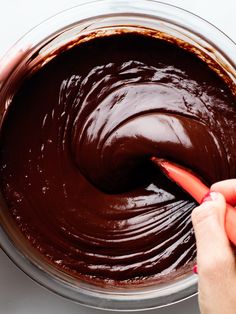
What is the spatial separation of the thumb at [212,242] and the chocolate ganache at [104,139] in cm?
27

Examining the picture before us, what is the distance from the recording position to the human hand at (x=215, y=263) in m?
1.03

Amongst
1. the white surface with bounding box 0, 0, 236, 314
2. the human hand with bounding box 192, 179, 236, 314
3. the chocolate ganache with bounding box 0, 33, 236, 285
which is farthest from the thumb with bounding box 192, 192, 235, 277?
the white surface with bounding box 0, 0, 236, 314

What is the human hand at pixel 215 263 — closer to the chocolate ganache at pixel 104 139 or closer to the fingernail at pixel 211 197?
the fingernail at pixel 211 197

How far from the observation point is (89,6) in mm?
1329

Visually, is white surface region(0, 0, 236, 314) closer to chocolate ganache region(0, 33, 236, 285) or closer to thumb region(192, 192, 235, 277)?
chocolate ganache region(0, 33, 236, 285)

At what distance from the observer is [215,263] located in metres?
1.03

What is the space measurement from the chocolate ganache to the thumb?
0.89 ft

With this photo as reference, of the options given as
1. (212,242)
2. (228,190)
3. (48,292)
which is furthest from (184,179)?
(48,292)

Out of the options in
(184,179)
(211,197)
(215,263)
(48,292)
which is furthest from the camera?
(48,292)

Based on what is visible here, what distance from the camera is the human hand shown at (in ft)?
3.38

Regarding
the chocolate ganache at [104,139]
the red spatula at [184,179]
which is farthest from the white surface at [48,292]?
the red spatula at [184,179]

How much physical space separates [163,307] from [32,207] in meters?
0.38

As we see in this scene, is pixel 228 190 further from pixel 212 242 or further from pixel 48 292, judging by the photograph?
pixel 48 292

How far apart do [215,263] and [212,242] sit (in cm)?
4
